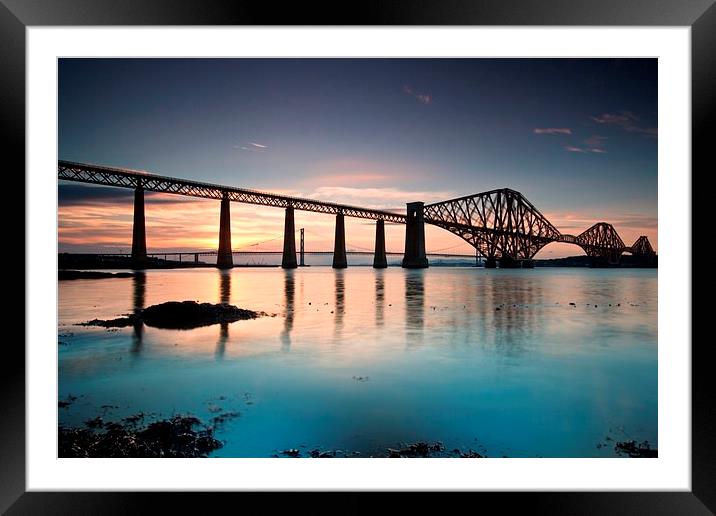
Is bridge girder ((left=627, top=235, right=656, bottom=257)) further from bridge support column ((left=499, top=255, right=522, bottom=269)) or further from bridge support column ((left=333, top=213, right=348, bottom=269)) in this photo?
bridge support column ((left=333, top=213, right=348, bottom=269))

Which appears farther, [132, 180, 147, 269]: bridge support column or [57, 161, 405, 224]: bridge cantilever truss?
[132, 180, 147, 269]: bridge support column

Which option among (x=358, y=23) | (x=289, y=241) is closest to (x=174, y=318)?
(x=358, y=23)

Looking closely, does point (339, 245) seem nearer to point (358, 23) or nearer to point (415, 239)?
point (415, 239)

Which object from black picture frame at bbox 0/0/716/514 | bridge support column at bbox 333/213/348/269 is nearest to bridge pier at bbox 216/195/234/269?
bridge support column at bbox 333/213/348/269

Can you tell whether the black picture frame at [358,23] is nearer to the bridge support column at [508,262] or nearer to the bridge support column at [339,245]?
the bridge support column at [339,245]
